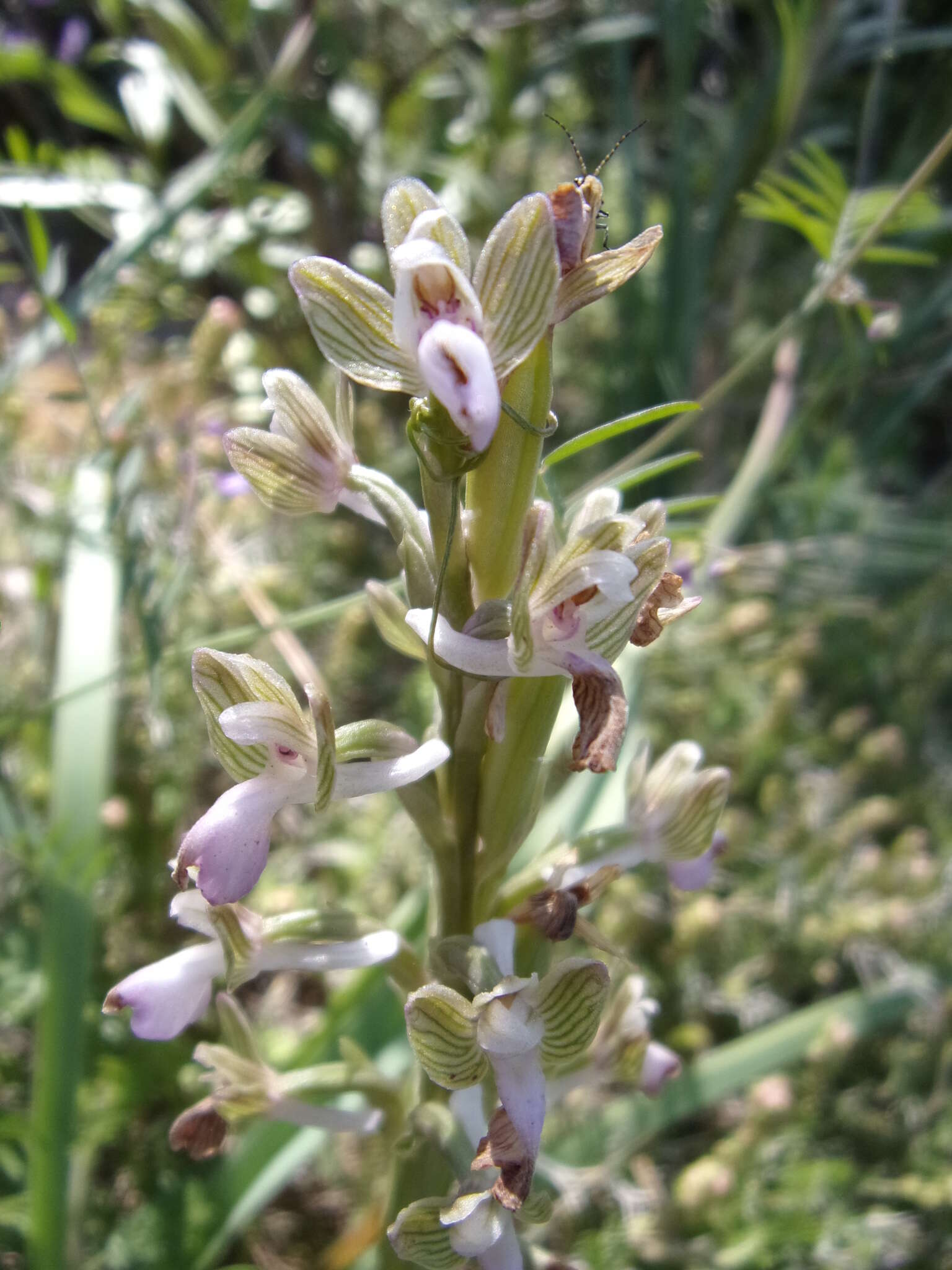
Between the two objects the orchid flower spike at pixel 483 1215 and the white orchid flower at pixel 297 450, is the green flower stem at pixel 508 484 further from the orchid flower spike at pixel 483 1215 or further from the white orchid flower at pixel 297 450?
the orchid flower spike at pixel 483 1215

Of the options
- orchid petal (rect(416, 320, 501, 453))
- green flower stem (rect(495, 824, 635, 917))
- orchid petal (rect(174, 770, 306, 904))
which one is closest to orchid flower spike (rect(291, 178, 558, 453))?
orchid petal (rect(416, 320, 501, 453))

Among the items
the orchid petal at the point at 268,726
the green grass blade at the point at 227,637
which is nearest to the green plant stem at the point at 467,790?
the orchid petal at the point at 268,726

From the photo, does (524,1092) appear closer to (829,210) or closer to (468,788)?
(468,788)

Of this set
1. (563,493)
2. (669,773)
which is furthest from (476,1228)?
(563,493)

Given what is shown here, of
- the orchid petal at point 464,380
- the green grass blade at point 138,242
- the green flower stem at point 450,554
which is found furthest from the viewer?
the green grass blade at point 138,242

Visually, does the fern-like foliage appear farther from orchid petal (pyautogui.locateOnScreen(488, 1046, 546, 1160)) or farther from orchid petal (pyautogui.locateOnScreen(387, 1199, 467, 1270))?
orchid petal (pyautogui.locateOnScreen(387, 1199, 467, 1270))

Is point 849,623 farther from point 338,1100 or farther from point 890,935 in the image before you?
point 338,1100
